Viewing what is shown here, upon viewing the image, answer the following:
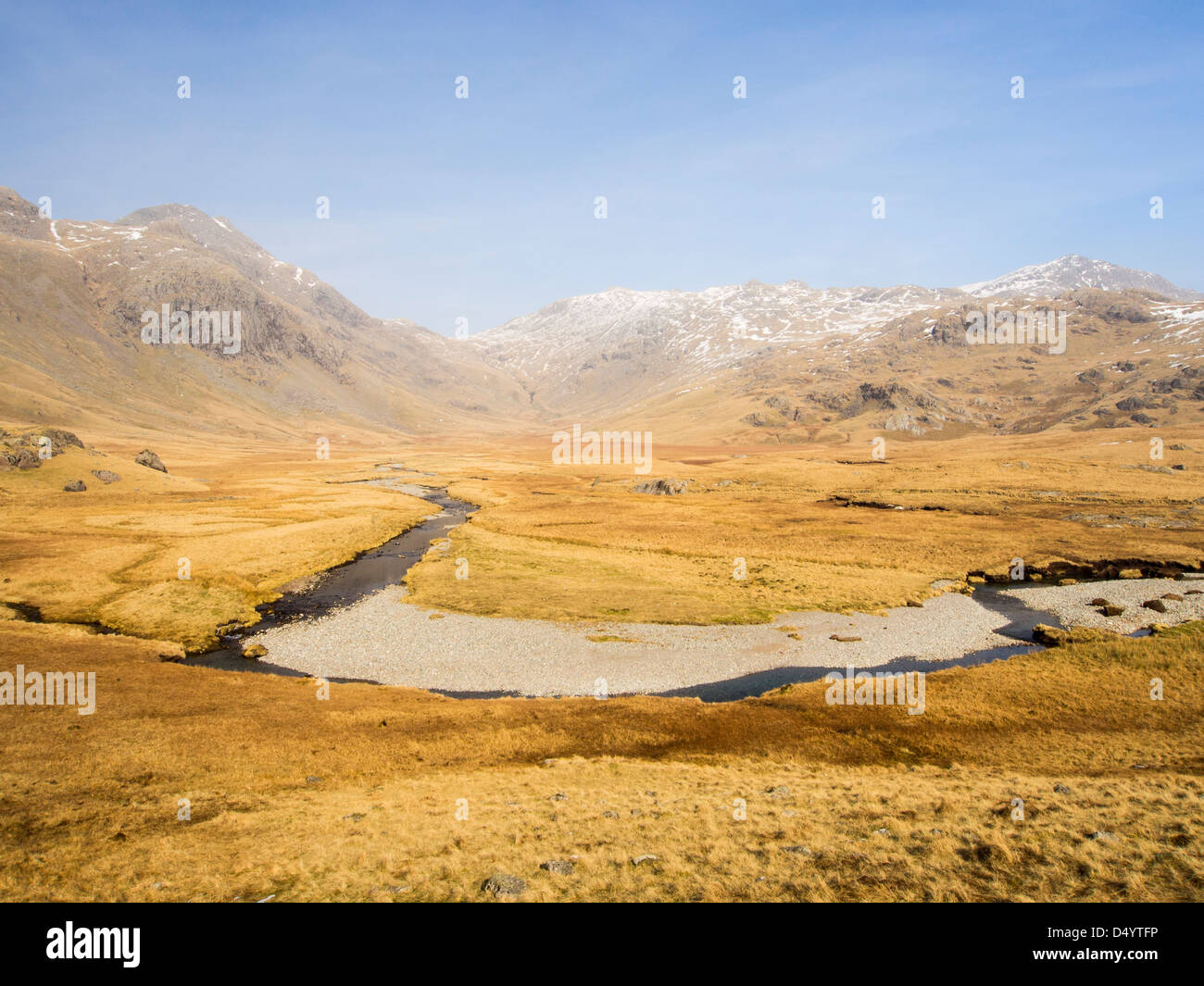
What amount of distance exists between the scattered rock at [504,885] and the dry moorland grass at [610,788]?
47 cm

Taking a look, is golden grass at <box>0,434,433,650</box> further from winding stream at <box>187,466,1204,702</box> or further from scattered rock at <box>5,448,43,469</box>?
winding stream at <box>187,466,1204,702</box>

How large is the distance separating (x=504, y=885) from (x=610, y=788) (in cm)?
880

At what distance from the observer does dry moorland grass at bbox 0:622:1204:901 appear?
15695 mm

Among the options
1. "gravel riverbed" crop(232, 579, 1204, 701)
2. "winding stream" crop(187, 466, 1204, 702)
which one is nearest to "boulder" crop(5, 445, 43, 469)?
"winding stream" crop(187, 466, 1204, 702)

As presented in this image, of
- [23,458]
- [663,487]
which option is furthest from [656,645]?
[23,458]

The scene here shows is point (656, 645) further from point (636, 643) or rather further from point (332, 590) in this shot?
point (332, 590)
